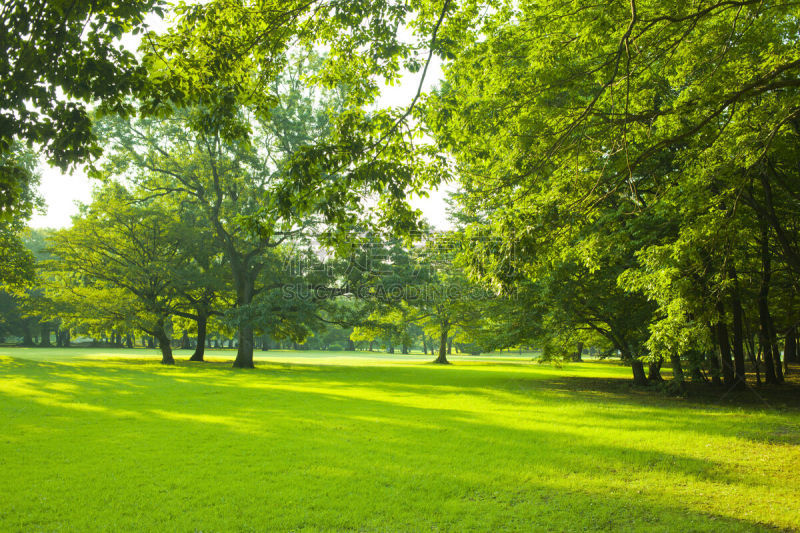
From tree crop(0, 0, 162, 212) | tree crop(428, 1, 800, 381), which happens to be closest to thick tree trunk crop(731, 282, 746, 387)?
tree crop(428, 1, 800, 381)

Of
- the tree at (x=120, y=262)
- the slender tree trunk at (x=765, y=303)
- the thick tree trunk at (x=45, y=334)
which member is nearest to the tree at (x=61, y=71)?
the slender tree trunk at (x=765, y=303)

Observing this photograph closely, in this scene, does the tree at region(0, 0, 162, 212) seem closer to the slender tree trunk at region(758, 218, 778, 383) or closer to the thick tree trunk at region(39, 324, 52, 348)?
the slender tree trunk at region(758, 218, 778, 383)

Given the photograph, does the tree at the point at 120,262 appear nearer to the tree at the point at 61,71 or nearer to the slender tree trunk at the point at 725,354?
the tree at the point at 61,71

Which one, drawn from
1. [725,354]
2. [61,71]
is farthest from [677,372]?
[61,71]

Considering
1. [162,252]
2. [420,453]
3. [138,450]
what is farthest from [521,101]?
[162,252]

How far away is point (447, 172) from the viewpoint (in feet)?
24.6

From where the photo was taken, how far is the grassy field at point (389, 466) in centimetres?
545

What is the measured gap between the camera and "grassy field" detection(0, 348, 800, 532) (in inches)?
214

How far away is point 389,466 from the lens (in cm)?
743

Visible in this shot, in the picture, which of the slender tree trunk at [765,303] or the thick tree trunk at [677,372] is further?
the thick tree trunk at [677,372]

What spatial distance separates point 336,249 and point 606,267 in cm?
1288

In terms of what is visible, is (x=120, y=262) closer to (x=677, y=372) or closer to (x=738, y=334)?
(x=677, y=372)

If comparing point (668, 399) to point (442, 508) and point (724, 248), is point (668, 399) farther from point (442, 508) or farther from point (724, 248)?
point (442, 508)

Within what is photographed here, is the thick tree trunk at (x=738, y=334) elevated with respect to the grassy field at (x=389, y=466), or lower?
elevated
